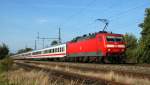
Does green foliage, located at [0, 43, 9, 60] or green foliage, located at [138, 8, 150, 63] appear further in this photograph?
green foliage, located at [0, 43, 9, 60]

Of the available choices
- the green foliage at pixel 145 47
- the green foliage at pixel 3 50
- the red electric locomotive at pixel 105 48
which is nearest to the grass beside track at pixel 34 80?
the red electric locomotive at pixel 105 48

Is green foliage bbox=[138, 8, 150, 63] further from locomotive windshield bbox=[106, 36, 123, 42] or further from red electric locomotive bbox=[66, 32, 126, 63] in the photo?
locomotive windshield bbox=[106, 36, 123, 42]

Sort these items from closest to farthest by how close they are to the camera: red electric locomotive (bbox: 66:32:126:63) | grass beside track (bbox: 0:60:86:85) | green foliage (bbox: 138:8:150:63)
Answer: grass beside track (bbox: 0:60:86:85), red electric locomotive (bbox: 66:32:126:63), green foliage (bbox: 138:8:150:63)

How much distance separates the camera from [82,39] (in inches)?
1565

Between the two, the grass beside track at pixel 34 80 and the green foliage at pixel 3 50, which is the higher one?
the green foliage at pixel 3 50

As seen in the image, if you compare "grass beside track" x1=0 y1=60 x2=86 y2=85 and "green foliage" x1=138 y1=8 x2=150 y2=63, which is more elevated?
"green foliage" x1=138 y1=8 x2=150 y2=63

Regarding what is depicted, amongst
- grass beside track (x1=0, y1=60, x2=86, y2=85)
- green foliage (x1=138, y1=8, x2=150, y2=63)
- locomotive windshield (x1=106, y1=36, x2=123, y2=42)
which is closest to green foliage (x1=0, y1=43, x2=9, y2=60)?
green foliage (x1=138, y1=8, x2=150, y2=63)

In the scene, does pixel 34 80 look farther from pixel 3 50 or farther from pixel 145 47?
pixel 3 50

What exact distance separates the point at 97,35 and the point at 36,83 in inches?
829

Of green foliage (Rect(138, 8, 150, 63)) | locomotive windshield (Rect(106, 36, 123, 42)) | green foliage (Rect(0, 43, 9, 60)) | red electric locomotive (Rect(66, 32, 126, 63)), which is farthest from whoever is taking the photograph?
green foliage (Rect(0, 43, 9, 60))

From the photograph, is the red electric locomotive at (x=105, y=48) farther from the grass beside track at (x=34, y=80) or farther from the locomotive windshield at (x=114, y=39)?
the grass beside track at (x=34, y=80)

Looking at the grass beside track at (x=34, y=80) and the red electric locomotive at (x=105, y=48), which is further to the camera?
the red electric locomotive at (x=105, y=48)

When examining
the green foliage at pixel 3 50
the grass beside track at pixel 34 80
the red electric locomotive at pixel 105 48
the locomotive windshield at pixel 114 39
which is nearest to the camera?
the grass beside track at pixel 34 80

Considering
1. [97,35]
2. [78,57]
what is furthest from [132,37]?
[97,35]
